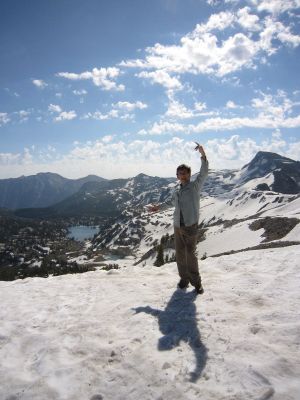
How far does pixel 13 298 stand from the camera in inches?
438

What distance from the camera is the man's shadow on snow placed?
6.43 metres

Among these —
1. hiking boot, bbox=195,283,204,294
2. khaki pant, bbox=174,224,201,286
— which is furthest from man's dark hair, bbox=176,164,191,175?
hiking boot, bbox=195,283,204,294

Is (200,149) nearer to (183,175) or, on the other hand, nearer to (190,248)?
(183,175)

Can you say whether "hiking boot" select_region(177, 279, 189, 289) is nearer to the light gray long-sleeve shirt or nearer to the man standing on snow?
the man standing on snow

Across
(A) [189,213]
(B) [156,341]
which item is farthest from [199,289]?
(B) [156,341]

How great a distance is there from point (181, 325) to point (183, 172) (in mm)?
4301

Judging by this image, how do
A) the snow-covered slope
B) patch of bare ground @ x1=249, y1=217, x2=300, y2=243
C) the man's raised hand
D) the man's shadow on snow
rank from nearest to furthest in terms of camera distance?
1. the snow-covered slope
2. the man's shadow on snow
3. the man's raised hand
4. patch of bare ground @ x1=249, y1=217, x2=300, y2=243

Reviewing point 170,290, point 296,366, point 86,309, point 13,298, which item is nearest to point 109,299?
point 86,309

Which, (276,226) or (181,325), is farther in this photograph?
(276,226)

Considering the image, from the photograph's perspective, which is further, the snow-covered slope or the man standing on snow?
the man standing on snow

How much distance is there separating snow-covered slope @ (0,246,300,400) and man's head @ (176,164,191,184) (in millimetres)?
3415

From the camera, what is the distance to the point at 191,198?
33.0 ft

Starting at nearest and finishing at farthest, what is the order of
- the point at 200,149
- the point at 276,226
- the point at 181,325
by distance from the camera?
the point at 181,325
the point at 200,149
the point at 276,226

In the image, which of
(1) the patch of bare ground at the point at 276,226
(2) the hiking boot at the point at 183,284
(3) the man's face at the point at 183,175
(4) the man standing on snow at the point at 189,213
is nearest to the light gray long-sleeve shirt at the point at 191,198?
(4) the man standing on snow at the point at 189,213
